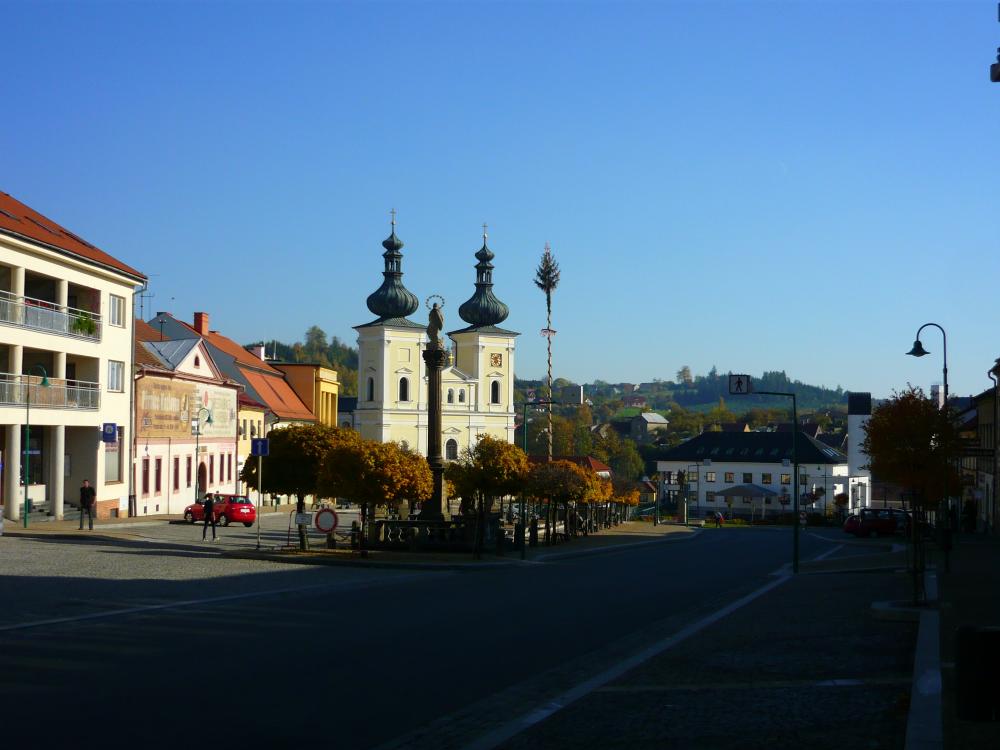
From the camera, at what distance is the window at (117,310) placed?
164 ft

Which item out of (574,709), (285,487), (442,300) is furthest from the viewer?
(442,300)

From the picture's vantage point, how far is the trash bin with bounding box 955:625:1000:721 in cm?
732

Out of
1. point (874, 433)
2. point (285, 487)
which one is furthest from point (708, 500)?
point (285, 487)

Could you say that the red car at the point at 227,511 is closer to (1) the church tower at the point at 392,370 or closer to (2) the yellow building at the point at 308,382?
(2) the yellow building at the point at 308,382

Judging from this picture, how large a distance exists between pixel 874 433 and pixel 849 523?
19116 millimetres


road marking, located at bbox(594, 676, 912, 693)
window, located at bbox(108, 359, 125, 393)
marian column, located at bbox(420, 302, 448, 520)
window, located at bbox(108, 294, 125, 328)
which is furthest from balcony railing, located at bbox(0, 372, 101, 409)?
road marking, located at bbox(594, 676, 912, 693)

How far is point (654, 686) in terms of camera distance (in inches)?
494

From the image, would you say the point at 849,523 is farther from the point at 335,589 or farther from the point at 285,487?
the point at 335,589

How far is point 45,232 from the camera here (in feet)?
151

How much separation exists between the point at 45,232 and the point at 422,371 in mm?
73012

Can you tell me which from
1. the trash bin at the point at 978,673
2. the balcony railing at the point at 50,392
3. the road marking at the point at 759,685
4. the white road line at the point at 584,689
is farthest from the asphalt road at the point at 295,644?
the balcony railing at the point at 50,392

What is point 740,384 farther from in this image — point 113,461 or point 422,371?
point 422,371

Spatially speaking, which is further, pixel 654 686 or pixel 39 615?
pixel 39 615

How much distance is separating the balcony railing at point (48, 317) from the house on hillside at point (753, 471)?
9318 centimetres
